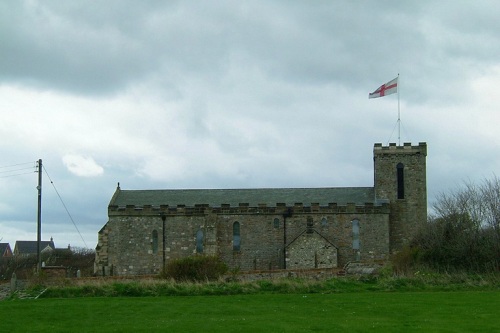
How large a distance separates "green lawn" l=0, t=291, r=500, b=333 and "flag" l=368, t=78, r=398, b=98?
24322 mm

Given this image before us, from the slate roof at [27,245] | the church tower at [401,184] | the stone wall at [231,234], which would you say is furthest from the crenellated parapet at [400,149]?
the slate roof at [27,245]

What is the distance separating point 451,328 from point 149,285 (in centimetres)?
1621

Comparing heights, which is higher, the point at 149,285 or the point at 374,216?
the point at 374,216

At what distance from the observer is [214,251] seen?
174 feet

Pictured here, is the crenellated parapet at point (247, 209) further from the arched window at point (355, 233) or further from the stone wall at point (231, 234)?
the arched window at point (355, 233)

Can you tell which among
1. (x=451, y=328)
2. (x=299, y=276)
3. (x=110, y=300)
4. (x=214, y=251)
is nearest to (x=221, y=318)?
(x=451, y=328)

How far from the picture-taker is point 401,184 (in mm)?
54344

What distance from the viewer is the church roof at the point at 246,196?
5566 centimetres

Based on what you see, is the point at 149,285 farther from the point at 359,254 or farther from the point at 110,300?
the point at 359,254

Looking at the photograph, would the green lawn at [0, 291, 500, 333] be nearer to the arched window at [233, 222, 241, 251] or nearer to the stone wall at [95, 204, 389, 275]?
the stone wall at [95, 204, 389, 275]

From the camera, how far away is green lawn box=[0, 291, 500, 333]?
18.3m

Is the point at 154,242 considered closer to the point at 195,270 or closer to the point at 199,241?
the point at 199,241

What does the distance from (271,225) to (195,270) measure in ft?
55.1

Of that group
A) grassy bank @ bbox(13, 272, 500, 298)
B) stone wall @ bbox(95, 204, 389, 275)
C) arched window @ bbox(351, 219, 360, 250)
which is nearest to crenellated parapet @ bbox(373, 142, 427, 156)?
stone wall @ bbox(95, 204, 389, 275)
